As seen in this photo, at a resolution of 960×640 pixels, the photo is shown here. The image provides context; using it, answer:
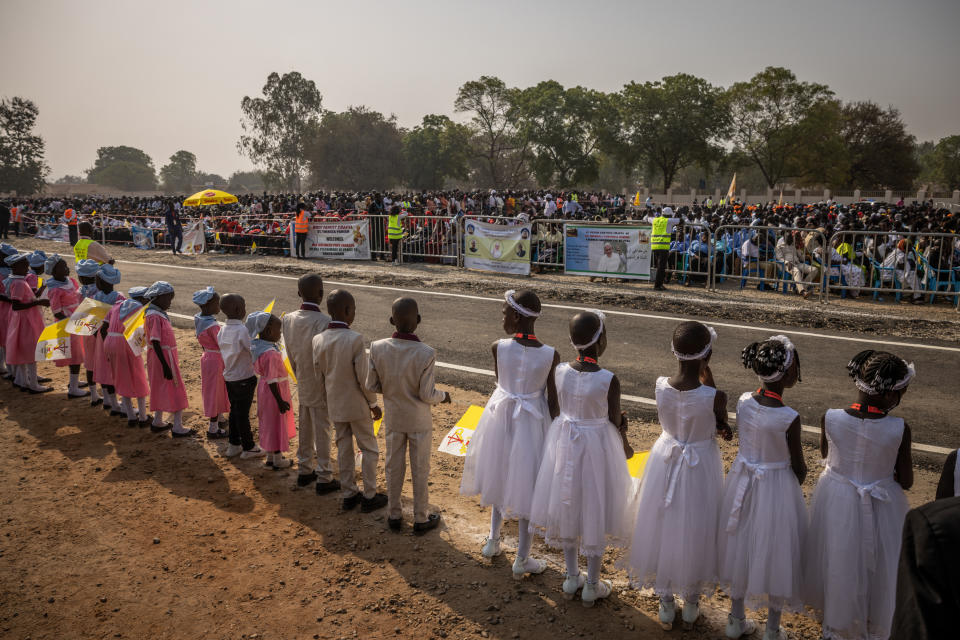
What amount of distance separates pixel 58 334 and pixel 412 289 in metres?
7.78

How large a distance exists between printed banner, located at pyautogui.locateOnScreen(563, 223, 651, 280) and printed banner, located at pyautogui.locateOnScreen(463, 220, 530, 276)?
1.15 m

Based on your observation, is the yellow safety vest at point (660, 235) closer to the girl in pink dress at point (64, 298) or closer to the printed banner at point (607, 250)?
the printed banner at point (607, 250)

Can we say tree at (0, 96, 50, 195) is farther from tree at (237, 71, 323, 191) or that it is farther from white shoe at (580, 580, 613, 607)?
white shoe at (580, 580, 613, 607)

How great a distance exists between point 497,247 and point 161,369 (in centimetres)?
1096

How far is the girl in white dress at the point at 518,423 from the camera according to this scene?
3.90 m

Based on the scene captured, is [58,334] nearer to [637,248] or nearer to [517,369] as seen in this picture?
[517,369]

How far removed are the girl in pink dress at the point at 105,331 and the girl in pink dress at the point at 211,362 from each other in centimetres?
134

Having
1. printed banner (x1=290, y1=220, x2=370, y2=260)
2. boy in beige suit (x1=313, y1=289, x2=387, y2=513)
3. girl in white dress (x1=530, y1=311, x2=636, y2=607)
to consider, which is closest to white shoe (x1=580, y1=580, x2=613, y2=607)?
girl in white dress (x1=530, y1=311, x2=636, y2=607)

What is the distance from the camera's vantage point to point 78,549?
4.46 meters

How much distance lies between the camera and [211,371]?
621 centimetres

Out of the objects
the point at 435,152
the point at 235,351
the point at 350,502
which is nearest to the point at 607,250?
the point at 235,351

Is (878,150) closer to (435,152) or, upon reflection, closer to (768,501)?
(435,152)

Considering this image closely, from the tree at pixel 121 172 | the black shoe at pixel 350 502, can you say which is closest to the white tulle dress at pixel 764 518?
the black shoe at pixel 350 502

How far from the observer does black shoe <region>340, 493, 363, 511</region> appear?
4.91 metres
